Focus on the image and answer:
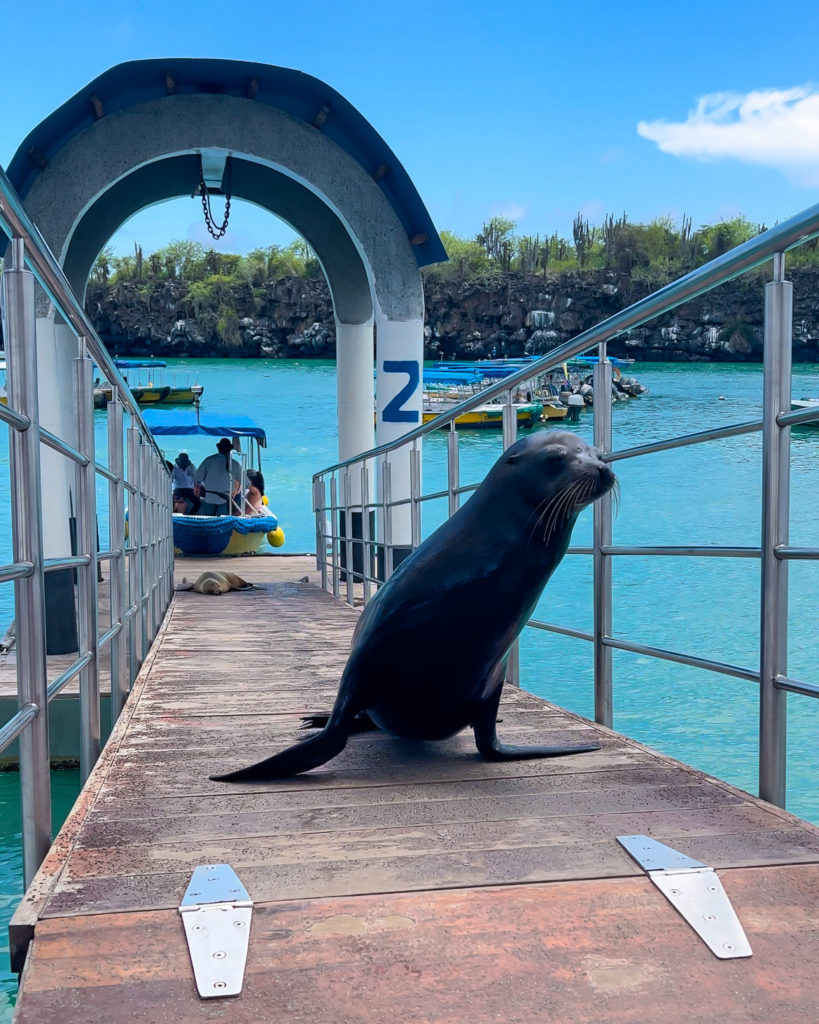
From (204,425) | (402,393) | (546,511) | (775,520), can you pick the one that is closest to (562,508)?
(546,511)

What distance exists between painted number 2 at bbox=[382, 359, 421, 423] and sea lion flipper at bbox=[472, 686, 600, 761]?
5.47 m

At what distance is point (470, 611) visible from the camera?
92.0 inches

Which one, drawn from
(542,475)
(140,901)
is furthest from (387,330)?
(140,901)

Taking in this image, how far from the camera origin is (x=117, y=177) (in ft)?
24.4

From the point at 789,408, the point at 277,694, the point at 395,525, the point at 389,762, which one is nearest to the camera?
the point at 789,408

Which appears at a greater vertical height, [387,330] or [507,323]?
[507,323]

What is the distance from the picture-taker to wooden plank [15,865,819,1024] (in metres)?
1.27

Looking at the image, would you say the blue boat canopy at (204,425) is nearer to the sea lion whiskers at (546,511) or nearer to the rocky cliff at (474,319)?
the sea lion whiskers at (546,511)

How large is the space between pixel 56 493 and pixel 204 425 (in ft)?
30.8

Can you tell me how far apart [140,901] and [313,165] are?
7.12m

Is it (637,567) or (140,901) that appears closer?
(140,901)

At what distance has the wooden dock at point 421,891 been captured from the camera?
129 centimetres

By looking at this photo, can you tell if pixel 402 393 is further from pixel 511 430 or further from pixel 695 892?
pixel 695 892

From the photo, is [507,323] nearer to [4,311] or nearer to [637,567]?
[637,567]
